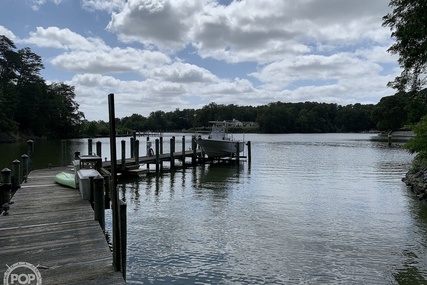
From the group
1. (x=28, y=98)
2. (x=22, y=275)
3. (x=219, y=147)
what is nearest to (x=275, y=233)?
(x=22, y=275)

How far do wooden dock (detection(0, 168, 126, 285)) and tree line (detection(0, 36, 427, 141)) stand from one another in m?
18.7

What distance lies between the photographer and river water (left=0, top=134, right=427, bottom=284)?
7.52m

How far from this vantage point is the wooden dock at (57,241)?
509cm

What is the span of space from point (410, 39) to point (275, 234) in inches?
517

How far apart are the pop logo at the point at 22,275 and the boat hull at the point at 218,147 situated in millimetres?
26354

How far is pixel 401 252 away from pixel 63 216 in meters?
7.72

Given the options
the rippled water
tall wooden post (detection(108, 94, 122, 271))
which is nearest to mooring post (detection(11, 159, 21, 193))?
the rippled water

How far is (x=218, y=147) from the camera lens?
31.9 metres

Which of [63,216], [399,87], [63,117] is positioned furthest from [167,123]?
[63,216]

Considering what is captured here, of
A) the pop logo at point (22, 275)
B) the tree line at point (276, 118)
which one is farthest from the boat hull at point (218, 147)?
the tree line at point (276, 118)

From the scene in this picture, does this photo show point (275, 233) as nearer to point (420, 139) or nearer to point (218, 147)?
point (420, 139)

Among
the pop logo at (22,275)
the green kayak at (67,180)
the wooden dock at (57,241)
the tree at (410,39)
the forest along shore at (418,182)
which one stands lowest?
the forest along shore at (418,182)

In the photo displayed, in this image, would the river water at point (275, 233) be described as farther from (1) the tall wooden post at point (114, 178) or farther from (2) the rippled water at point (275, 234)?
(1) the tall wooden post at point (114, 178)

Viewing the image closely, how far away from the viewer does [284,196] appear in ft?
52.2
